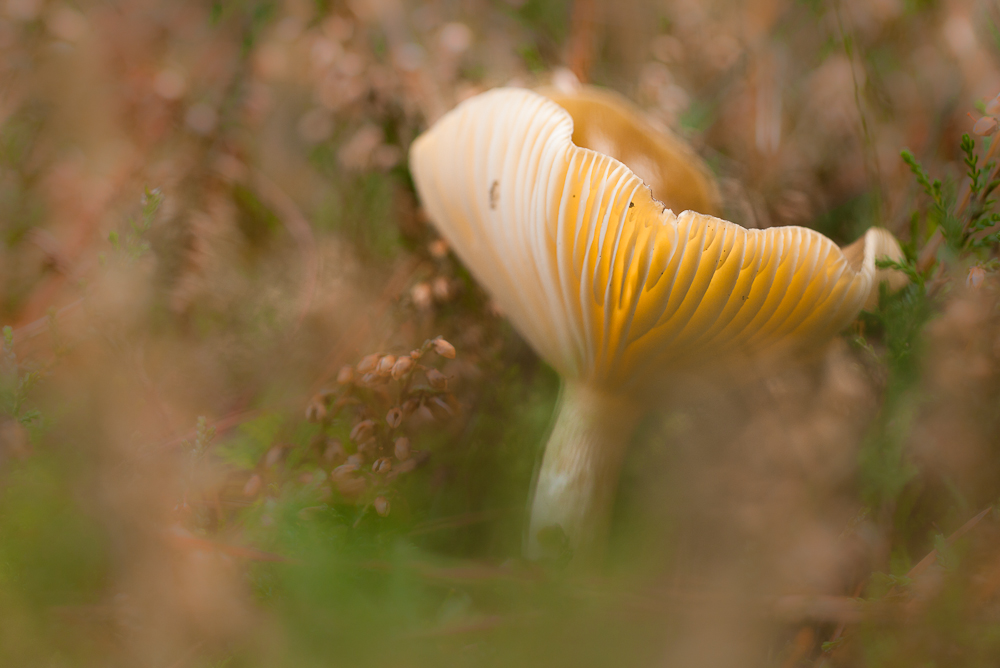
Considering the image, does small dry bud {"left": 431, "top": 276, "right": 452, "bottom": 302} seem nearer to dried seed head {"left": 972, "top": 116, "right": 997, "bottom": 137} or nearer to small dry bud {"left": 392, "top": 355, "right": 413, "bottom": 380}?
small dry bud {"left": 392, "top": 355, "right": 413, "bottom": 380}

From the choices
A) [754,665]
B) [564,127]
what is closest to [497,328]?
[564,127]

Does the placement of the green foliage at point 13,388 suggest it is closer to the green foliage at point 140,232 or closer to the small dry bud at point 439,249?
the green foliage at point 140,232

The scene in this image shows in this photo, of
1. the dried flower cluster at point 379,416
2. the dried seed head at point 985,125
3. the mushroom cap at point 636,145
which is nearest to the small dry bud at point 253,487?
the dried flower cluster at point 379,416

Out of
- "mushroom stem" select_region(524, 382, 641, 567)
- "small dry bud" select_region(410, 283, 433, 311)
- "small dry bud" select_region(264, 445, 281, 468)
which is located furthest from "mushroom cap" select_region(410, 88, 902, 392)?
"small dry bud" select_region(264, 445, 281, 468)

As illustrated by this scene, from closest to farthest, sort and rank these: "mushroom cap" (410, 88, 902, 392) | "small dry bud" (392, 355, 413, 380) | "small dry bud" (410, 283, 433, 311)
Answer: "mushroom cap" (410, 88, 902, 392) → "small dry bud" (392, 355, 413, 380) → "small dry bud" (410, 283, 433, 311)

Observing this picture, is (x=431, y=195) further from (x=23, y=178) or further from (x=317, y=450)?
(x=23, y=178)
